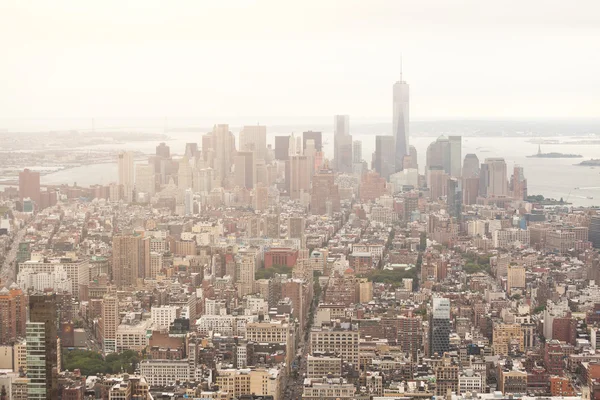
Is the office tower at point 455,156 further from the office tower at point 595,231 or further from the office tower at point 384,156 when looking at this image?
the office tower at point 595,231

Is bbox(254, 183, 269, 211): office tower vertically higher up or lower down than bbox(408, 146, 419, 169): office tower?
lower down

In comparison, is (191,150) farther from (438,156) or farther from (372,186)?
(438,156)

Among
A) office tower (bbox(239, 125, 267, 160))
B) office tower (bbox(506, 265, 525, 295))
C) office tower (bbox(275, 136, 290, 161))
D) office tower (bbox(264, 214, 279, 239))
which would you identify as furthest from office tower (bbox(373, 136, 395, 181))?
office tower (bbox(506, 265, 525, 295))

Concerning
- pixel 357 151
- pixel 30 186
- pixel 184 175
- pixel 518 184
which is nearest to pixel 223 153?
pixel 184 175

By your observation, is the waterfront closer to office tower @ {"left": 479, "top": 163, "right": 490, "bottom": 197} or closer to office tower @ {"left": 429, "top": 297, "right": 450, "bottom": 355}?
office tower @ {"left": 479, "top": 163, "right": 490, "bottom": 197}

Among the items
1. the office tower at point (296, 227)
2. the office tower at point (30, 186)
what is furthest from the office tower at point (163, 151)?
the office tower at point (30, 186)

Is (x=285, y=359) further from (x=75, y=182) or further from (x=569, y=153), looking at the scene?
(x=569, y=153)

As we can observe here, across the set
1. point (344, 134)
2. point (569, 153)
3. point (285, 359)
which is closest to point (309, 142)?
point (344, 134)
